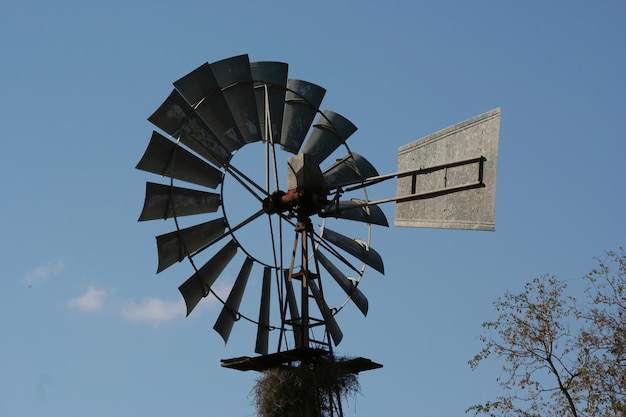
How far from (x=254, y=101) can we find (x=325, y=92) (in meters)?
1.28

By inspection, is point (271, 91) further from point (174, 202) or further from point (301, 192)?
point (174, 202)

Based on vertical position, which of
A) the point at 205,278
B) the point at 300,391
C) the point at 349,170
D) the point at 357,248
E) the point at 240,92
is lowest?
the point at 300,391

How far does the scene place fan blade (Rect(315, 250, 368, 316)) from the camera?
13133 mm

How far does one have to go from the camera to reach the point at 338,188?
12.5 m

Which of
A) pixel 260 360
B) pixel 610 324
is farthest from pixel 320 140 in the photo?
pixel 610 324

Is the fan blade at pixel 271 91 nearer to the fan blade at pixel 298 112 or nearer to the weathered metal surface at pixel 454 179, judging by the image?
the fan blade at pixel 298 112

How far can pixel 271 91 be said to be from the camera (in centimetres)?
1276

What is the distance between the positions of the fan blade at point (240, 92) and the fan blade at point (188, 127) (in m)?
0.38

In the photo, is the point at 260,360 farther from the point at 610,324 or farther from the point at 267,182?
the point at 610,324

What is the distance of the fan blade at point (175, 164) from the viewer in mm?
11594

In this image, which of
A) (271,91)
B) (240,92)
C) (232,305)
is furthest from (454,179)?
(232,305)

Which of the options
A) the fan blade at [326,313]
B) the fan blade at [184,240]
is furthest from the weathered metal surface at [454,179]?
the fan blade at [184,240]

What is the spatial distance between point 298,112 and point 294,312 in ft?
8.04

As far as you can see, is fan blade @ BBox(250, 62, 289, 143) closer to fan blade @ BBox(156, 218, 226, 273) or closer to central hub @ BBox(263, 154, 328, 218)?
central hub @ BBox(263, 154, 328, 218)
